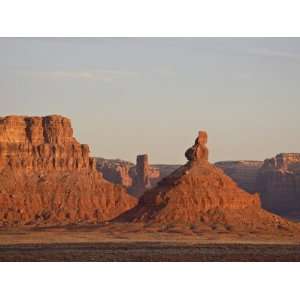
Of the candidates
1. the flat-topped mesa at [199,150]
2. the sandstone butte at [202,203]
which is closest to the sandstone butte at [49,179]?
the sandstone butte at [202,203]

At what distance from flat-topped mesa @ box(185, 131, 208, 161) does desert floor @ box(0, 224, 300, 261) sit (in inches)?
334

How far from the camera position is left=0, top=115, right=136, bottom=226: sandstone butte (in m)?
155

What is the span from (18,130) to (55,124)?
626 cm

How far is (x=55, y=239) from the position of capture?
395ft

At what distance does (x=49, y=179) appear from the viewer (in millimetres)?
163750

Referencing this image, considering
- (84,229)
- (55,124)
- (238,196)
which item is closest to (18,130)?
(55,124)

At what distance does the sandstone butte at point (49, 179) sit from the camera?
155 metres

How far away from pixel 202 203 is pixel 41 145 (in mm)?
53950

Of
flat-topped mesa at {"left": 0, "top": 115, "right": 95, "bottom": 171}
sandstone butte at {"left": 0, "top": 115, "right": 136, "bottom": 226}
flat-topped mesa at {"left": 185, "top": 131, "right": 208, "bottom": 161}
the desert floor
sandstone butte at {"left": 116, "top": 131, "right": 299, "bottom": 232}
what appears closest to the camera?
the desert floor

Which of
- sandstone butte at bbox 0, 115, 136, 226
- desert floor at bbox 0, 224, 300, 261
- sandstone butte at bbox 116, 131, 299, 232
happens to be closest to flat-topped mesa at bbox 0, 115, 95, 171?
sandstone butte at bbox 0, 115, 136, 226

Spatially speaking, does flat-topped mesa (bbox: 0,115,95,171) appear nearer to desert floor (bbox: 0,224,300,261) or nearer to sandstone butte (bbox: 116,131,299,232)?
desert floor (bbox: 0,224,300,261)

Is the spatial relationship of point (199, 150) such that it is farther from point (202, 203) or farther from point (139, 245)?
point (139, 245)

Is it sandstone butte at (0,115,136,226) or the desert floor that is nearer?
the desert floor

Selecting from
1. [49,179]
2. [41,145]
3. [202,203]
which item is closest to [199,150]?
[202,203]
